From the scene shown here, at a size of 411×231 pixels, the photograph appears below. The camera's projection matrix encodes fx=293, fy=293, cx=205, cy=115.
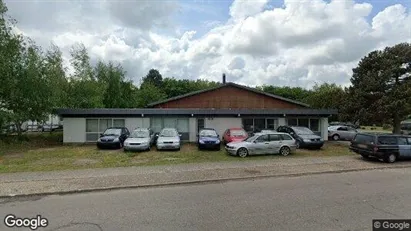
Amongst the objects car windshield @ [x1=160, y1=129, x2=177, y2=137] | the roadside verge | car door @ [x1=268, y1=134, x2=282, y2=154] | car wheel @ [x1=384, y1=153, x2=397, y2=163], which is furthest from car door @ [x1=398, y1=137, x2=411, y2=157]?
car windshield @ [x1=160, y1=129, x2=177, y2=137]

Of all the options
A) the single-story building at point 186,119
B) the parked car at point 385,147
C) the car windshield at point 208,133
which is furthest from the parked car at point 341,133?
the car windshield at point 208,133

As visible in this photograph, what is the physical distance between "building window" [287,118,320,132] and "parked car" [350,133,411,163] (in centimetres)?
956

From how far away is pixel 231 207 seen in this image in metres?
6.92

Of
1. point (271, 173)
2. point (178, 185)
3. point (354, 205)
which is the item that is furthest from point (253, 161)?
point (354, 205)

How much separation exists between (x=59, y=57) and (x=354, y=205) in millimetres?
32649

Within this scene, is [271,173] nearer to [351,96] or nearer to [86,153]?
[86,153]

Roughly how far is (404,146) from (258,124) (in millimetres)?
11470

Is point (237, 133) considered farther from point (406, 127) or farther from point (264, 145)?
point (406, 127)

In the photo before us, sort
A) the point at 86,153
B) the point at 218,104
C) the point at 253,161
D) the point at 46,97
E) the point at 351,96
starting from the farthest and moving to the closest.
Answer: the point at 218,104, the point at 351,96, the point at 46,97, the point at 86,153, the point at 253,161

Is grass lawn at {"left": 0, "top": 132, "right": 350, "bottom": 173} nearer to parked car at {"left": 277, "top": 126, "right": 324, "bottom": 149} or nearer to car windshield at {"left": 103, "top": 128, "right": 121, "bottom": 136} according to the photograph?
car windshield at {"left": 103, "top": 128, "right": 121, "bottom": 136}

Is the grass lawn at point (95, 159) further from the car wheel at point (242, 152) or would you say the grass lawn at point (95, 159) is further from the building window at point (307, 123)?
the building window at point (307, 123)

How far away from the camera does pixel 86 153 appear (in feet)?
58.0

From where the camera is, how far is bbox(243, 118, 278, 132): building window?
2498 cm

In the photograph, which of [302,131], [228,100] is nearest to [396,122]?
[302,131]
